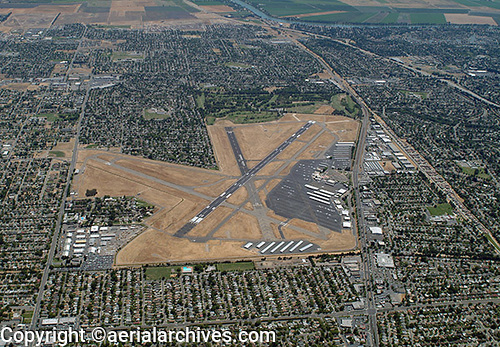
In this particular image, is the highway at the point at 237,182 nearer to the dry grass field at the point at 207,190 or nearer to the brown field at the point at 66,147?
the dry grass field at the point at 207,190

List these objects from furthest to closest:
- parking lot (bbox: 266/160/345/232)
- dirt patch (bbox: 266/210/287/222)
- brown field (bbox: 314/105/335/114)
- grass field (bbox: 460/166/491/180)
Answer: brown field (bbox: 314/105/335/114), grass field (bbox: 460/166/491/180), parking lot (bbox: 266/160/345/232), dirt patch (bbox: 266/210/287/222)

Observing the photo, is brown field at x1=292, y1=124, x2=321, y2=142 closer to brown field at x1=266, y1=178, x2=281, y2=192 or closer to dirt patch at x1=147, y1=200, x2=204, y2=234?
brown field at x1=266, y1=178, x2=281, y2=192

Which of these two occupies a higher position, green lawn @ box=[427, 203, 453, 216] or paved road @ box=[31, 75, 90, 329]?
green lawn @ box=[427, 203, 453, 216]

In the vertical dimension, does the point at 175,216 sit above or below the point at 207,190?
below

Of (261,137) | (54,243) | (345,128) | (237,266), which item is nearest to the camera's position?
(237,266)

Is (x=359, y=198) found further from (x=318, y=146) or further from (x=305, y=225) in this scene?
(x=318, y=146)

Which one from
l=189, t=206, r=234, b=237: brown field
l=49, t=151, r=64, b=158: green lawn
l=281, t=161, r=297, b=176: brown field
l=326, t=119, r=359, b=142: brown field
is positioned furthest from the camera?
l=326, t=119, r=359, b=142: brown field

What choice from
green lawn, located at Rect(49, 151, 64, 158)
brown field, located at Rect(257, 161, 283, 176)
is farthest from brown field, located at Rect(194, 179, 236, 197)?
green lawn, located at Rect(49, 151, 64, 158)

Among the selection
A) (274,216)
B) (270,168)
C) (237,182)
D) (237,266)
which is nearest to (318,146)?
(270,168)

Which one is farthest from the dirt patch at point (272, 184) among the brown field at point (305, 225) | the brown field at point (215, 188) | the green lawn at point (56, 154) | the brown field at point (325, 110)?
the green lawn at point (56, 154)
